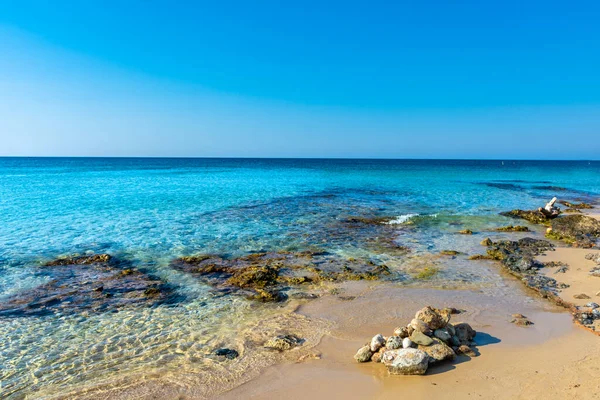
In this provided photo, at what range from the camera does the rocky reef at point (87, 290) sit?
31.1 ft

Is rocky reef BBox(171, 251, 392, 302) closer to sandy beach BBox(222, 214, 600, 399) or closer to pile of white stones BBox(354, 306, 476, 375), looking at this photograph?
sandy beach BBox(222, 214, 600, 399)

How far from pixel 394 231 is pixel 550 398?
45.4ft

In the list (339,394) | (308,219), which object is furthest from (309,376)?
(308,219)

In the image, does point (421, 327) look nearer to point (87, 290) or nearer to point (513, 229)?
point (87, 290)

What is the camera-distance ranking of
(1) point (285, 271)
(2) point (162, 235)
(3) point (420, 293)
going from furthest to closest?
(2) point (162, 235) < (1) point (285, 271) < (3) point (420, 293)

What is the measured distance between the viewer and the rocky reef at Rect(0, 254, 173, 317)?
9.47 meters

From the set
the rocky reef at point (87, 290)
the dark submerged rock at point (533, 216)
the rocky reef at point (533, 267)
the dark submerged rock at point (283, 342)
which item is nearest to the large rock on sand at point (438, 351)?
the dark submerged rock at point (283, 342)

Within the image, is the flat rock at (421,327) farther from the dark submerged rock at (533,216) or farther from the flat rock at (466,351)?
the dark submerged rock at (533,216)

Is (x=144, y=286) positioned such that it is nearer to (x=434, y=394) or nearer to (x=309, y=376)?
(x=309, y=376)

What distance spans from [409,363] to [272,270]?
6767mm

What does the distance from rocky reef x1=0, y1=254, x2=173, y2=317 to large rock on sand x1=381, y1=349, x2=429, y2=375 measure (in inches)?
258

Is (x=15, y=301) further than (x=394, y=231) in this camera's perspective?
No

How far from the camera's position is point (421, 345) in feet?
22.5

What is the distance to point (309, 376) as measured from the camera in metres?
6.57
